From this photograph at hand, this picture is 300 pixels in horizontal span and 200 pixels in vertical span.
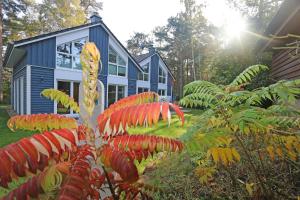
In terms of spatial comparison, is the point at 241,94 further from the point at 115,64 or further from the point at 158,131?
the point at 115,64

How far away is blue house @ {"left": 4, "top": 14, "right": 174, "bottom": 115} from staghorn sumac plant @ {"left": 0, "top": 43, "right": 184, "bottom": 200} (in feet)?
37.4

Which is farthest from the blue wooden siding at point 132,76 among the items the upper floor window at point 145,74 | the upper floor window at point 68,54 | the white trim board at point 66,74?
the white trim board at point 66,74

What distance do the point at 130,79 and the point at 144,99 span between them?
17.1 meters

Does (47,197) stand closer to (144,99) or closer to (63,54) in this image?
(144,99)

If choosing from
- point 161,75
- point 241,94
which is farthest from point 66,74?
point 161,75

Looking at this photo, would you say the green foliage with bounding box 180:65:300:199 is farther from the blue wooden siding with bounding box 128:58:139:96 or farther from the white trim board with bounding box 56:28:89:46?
the blue wooden siding with bounding box 128:58:139:96

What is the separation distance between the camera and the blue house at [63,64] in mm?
11891

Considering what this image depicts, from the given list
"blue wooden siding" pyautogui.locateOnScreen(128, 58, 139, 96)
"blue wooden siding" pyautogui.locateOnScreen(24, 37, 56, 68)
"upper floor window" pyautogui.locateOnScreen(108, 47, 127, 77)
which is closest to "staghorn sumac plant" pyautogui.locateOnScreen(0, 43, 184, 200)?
"blue wooden siding" pyautogui.locateOnScreen(24, 37, 56, 68)

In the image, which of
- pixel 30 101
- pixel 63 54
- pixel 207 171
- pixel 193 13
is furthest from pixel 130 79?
pixel 207 171

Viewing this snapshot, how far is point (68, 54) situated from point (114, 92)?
474 cm

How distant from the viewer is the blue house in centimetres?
1189

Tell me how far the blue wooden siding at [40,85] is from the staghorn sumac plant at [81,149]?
1161 centimetres

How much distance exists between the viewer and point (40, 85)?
12.3 meters

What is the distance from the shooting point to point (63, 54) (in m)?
13.3
